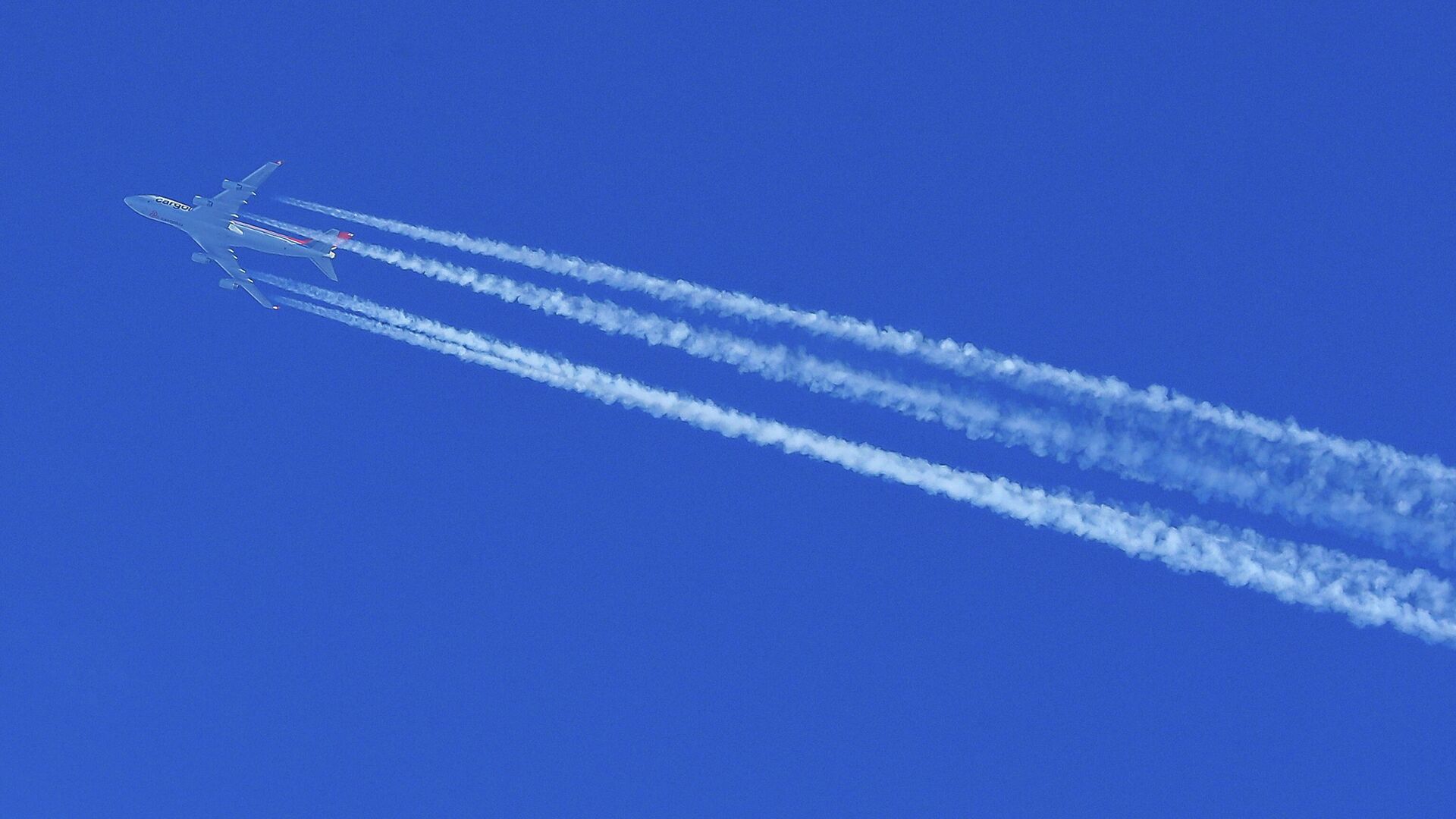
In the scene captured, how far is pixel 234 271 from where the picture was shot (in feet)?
190

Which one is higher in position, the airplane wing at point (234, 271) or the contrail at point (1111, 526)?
the airplane wing at point (234, 271)

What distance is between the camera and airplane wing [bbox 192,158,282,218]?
182ft

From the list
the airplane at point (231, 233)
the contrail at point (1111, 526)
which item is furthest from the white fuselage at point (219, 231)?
the contrail at point (1111, 526)

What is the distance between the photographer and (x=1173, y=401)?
1762 inches

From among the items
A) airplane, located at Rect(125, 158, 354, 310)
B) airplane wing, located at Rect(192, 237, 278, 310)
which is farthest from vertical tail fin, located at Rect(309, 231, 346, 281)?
airplane wing, located at Rect(192, 237, 278, 310)

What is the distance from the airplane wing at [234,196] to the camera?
55.6 metres

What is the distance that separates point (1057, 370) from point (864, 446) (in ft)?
22.9

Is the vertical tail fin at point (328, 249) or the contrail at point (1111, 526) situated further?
the vertical tail fin at point (328, 249)

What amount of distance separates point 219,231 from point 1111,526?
3764 cm

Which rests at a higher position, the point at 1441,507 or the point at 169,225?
the point at 169,225

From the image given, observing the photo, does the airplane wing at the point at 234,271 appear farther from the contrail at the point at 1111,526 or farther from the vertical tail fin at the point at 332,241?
the contrail at the point at 1111,526

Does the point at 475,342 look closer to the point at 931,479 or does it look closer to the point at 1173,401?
the point at 931,479

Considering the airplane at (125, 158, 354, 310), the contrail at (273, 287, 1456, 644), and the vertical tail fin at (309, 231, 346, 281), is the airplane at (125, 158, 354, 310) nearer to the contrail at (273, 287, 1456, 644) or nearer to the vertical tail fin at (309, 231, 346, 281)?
the vertical tail fin at (309, 231, 346, 281)

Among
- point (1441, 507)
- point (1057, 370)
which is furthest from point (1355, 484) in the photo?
point (1057, 370)
